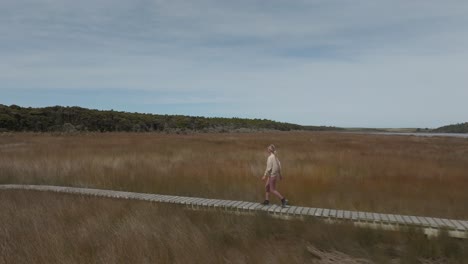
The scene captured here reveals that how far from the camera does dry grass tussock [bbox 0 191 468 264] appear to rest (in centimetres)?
603

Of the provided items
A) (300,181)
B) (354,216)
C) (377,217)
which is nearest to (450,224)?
(377,217)

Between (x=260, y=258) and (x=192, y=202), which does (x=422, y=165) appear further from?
(x=260, y=258)

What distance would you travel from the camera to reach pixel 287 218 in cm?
787

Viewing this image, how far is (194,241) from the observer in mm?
6602

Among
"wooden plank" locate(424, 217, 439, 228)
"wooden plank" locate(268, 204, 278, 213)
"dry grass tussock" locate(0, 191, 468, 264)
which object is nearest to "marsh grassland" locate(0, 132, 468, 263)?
"dry grass tussock" locate(0, 191, 468, 264)

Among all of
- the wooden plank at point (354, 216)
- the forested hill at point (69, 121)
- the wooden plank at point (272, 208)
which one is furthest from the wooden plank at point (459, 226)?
the forested hill at point (69, 121)

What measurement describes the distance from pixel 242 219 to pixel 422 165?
12379 mm

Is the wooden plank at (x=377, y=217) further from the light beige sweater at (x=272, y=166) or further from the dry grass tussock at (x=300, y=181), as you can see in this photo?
the light beige sweater at (x=272, y=166)

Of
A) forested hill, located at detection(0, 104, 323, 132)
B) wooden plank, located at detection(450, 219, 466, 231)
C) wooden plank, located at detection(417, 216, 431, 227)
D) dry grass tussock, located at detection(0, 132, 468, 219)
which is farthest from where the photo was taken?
forested hill, located at detection(0, 104, 323, 132)

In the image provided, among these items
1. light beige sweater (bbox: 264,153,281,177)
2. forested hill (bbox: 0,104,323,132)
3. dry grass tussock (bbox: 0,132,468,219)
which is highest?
forested hill (bbox: 0,104,323,132)

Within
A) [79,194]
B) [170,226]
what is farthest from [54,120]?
[170,226]

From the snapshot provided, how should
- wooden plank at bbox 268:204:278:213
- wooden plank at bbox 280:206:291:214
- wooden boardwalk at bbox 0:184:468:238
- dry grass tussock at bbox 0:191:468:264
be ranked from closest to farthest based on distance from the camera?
dry grass tussock at bbox 0:191:468:264
wooden boardwalk at bbox 0:184:468:238
wooden plank at bbox 280:206:291:214
wooden plank at bbox 268:204:278:213

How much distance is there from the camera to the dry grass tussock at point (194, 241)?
6.03 metres

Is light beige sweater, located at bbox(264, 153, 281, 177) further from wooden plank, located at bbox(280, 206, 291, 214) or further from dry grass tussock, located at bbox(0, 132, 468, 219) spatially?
dry grass tussock, located at bbox(0, 132, 468, 219)
